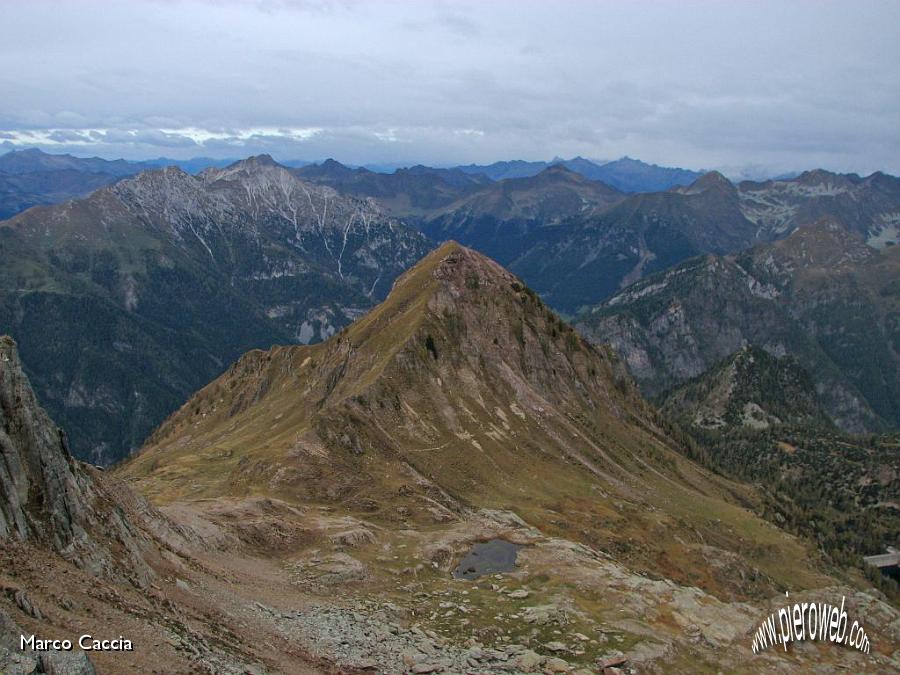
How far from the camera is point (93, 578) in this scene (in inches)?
2021

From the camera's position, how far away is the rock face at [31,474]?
173 feet

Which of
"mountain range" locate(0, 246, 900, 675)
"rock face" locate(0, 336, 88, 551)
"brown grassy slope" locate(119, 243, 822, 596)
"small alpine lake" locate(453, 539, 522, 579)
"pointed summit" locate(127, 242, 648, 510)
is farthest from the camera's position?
"pointed summit" locate(127, 242, 648, 510)

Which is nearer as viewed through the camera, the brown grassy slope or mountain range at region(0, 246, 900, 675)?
mountain range at region(0, 246, 900, 675)

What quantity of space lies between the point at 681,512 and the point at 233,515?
125 metres

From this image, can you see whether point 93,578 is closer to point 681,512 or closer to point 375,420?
point 375,420

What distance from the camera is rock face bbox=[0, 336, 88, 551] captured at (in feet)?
173

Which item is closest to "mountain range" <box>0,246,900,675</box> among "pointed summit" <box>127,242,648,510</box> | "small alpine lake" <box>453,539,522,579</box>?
"pointed summit" <box>127,242,648,510</box>

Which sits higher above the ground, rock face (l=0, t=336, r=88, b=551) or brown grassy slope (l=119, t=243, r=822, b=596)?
rock face (l=0, t=336, r=88, b=551)

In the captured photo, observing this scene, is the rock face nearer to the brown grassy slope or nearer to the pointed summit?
the brown grassy slope

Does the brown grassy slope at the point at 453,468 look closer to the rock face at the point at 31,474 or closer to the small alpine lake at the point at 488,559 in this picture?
the small alpine lake at the point at 488,559

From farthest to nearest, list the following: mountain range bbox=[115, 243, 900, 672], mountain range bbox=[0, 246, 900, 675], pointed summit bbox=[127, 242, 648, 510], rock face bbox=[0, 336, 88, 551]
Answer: pointed summit bbox=[127, 242, 648, 510] → mountain range bbox=[115, 243, 900, 672] → mountain range bbox=[0, 246, 900, 675] → rock face bbox=[0, 336, 88, 551]

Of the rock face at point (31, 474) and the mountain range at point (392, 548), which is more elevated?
the rock face at point (31, 474)

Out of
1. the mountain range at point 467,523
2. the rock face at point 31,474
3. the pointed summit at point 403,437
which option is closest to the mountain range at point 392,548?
the rock face at point 31,474

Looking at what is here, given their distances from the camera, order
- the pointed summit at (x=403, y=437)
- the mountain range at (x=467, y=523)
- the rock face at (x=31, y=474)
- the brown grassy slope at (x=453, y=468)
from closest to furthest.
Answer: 1. the rock face at (x=31, y=474)
2. the mountain range at (x=467, y=523)
3. the brown grassy slope at (x=453, y=468)
4. the pointed summit at (x=403, y=437)
